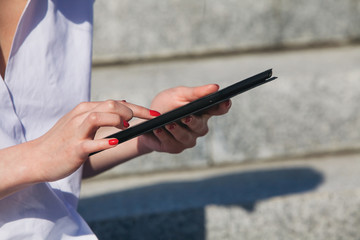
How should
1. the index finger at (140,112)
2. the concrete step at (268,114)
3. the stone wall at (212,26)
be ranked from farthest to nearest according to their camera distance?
1. the stone wall at (212,26)
2. the concrete step at (268,114)
3. the index finger at (140,112)

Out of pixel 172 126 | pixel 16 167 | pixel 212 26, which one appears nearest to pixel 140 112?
pixel 172 126

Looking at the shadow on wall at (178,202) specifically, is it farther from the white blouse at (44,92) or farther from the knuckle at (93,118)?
the knuckle at (93,118)

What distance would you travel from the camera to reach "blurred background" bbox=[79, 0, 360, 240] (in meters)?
1.75

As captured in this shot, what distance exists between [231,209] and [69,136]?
1.00 metres

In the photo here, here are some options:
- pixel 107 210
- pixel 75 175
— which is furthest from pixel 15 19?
pixel 107 210

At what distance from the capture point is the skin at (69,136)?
82 cm

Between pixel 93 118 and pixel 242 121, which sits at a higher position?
pixel 93 118

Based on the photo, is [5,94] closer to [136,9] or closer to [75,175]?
[75,175]

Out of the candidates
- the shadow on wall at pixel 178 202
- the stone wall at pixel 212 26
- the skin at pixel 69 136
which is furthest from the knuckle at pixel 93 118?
the stone wall at pixel 212 26

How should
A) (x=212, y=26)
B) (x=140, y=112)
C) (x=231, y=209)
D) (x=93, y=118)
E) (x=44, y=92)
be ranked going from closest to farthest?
(x=93, y=118), (x=140, y=112), (x=44, y=92), (x=231, y=209), (x=212, y=26)

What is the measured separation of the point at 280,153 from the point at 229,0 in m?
0.69

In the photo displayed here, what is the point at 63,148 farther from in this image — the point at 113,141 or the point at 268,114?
the point at 268,114

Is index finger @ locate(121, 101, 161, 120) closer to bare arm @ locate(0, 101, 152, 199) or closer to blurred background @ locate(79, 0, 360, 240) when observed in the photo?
bare arm @ locate(0, 101, 152, 199)

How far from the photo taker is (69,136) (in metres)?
0.83
